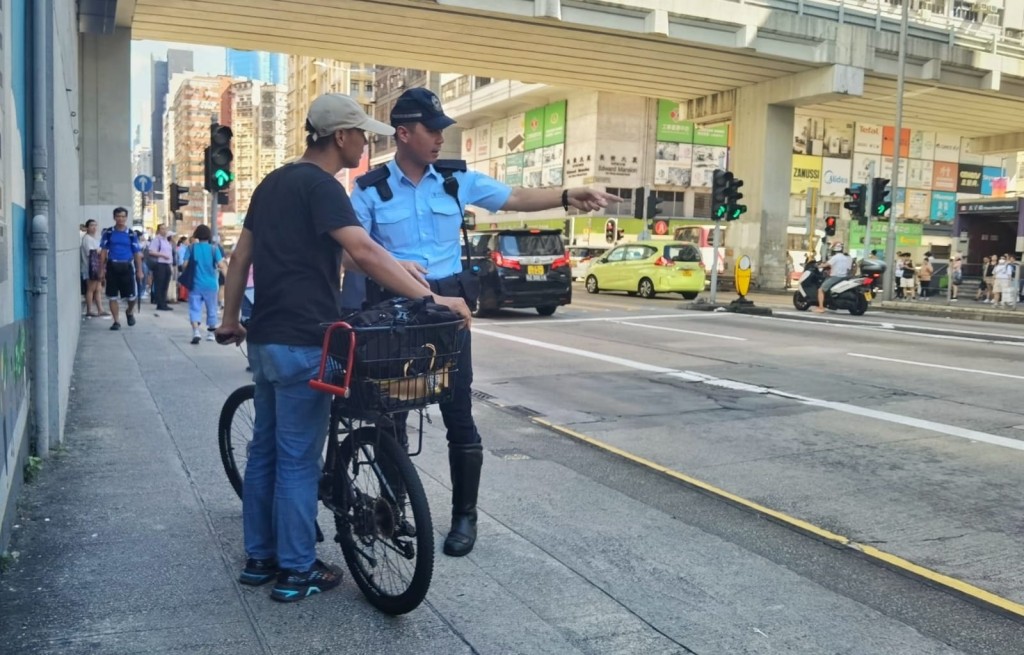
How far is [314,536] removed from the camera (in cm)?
339

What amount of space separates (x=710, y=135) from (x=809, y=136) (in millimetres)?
5642

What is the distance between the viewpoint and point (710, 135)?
49500 mm

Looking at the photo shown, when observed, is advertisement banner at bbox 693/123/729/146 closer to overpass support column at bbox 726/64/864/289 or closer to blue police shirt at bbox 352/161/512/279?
overpass support column at bbox 726/64/864/289

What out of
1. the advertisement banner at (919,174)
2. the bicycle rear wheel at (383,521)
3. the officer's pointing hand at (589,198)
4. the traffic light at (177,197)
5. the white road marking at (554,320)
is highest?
the advertisement banner at (919,174)

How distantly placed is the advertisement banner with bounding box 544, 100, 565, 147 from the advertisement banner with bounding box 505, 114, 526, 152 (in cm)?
290

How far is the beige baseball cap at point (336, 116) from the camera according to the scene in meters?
3.29

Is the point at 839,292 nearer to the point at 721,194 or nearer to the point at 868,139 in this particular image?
the point at 721,194

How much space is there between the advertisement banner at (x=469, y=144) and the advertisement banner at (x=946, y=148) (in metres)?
A: 29.6

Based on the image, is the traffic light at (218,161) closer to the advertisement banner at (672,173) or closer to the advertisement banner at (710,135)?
the advertisement banner at (672,173)

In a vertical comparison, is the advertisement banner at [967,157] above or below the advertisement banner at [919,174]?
above

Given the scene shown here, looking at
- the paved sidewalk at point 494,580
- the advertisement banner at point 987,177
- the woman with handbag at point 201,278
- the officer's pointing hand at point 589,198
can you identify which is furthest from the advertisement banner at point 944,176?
the officer's pointing hand at point 589,198

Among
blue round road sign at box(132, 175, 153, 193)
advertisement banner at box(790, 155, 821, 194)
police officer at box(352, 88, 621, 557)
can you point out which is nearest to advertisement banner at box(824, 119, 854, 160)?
advertisement banner at box(790, 155, 821, 194)

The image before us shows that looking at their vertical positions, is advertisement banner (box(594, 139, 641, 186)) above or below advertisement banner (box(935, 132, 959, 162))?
below

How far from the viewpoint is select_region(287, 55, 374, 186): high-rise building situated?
297 feet
